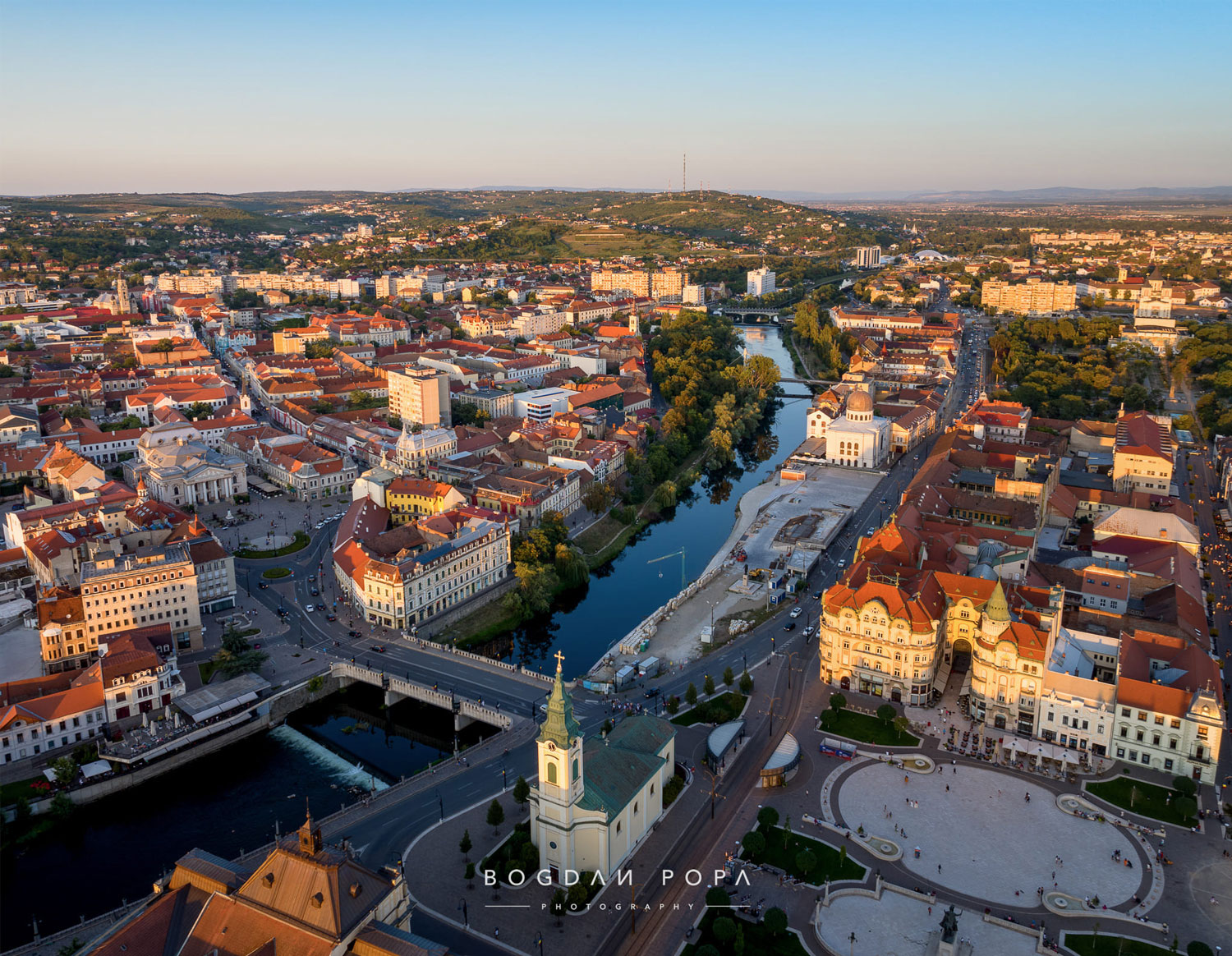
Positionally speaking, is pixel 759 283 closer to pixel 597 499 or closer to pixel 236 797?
pixel 597 499

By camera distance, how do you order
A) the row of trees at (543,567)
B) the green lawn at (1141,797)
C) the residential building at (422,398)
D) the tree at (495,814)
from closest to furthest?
→ the tree at (495,814) < the green lawn at (1141,797) < the row of trees at (543,567) < the residential building at (422,398)

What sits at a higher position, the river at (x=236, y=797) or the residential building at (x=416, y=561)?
the residential building at (x=416, y=561)

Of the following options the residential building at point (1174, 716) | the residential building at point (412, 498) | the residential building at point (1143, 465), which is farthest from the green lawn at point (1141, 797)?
the residential building at point (412, 498)

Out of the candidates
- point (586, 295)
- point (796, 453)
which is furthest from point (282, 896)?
point (586, 295)

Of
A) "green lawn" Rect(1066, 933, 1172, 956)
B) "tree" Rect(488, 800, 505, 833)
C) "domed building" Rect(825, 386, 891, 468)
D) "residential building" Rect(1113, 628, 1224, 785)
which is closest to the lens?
"green lawn" Rect(1066, 933, 1172, 956)

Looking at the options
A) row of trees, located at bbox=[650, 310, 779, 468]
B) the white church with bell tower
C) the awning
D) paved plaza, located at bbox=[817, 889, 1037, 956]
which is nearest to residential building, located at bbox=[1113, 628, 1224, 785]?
paved plaza, located at bbox=[817, 889, 1037, 956]

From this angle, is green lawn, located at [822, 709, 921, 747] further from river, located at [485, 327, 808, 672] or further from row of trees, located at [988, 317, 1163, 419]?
row of trees, located at [988, 317, 1163, 419]

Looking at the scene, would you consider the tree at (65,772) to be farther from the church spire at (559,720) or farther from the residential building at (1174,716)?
the residential building at (1174,716)
